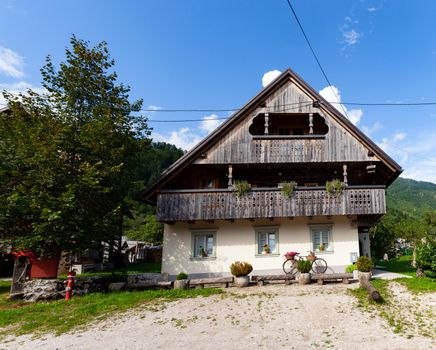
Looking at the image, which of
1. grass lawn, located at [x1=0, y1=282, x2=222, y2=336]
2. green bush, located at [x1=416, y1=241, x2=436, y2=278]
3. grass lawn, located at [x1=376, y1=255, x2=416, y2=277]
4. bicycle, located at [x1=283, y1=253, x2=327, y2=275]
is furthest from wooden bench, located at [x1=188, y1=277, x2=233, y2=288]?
grass lawn, located at [x1=376, y1=255, x2=416, y2=277]

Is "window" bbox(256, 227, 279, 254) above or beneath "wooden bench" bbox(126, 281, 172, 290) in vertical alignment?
above

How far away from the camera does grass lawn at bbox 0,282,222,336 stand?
8914 mm

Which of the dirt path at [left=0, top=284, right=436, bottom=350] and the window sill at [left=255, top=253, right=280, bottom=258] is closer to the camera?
the dirt path at [left=0, top=284, right=436, bottom=350]

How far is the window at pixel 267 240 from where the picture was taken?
15898 mm

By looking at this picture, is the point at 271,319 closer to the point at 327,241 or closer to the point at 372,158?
the point at 327,241

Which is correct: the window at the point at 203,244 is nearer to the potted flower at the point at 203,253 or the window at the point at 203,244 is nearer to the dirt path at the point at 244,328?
the potted flower at the point at 203,253

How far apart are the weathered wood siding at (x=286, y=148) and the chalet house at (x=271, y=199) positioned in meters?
0.05

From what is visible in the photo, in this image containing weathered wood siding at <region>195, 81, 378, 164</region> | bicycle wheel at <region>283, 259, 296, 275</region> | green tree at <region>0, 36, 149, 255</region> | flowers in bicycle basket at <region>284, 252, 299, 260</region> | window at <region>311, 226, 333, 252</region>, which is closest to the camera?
green tree at <region>0, 36, 149, 255</region>

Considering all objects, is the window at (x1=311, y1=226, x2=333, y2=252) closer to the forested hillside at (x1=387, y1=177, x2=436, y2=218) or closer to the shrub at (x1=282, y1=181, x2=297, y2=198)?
the shrub at (x1=282, y1=181, x2=297, y2=198)

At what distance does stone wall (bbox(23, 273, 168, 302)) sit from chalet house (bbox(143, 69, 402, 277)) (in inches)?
72.2

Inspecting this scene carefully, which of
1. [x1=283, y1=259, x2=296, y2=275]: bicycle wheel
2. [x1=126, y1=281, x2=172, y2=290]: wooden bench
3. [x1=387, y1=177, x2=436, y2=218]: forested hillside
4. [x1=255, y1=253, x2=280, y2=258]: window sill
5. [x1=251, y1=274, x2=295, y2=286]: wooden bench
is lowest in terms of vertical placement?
[x1=126, y1=281, x2=172, y2=290]: wooden bench

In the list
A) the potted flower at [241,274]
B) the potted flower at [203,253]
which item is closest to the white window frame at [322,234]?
the potted flower at [241,274]

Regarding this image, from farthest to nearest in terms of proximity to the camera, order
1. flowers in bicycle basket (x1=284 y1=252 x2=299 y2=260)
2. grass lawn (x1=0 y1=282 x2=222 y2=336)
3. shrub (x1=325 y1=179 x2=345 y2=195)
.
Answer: shrub (x1=325 y1=179 x2=345 y2=195) < flowers in bicycle basket (x1=284 y1=252 x2=299 y2=260) < grass lawn (x1=0 y1=282 x2=222 y2=336)

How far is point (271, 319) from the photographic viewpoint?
28.3 feet
